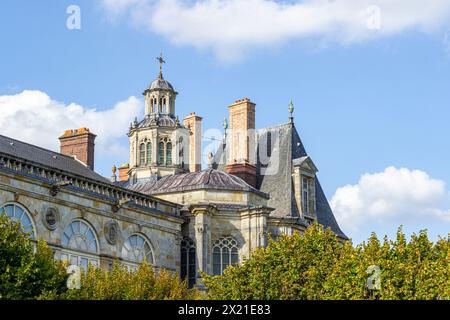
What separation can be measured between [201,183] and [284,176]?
7480 millimetres

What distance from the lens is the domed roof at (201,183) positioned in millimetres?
49594

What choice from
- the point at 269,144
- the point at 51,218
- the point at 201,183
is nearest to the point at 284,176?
the point at 269,144

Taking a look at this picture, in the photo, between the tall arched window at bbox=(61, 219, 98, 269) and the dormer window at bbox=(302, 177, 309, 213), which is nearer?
the tall arched window at bbox=(61, 219, 98, 269)

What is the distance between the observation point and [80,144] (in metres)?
55.2

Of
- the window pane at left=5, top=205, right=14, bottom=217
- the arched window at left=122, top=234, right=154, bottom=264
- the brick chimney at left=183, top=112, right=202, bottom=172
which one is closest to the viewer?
the window pane at left=5, top=205, right=14, bottom=217

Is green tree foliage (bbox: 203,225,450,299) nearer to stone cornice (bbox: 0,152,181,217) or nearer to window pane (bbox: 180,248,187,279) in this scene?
stone cornice (bbox: 0,152,181,217)

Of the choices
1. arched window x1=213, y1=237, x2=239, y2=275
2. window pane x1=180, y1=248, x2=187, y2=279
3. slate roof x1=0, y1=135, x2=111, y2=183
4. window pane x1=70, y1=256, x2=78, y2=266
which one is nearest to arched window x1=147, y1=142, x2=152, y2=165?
slate roof x1=0, y1=135, x2=111, y2=183

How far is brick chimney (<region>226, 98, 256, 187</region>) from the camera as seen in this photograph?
55.7 m

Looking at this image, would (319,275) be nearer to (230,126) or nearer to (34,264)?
(34,264)

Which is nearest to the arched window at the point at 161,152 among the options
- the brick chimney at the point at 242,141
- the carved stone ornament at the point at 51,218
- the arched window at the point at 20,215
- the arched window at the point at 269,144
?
the brick chimney at the point at 242,141

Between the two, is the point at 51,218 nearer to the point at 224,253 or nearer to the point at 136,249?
→ the point at 136,249

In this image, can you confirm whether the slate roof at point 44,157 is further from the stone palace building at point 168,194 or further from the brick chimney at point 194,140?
the brick chimney at point 194,140

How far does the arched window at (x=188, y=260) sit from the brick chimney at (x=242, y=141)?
779cm

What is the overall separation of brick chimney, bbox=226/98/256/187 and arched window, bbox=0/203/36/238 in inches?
690
